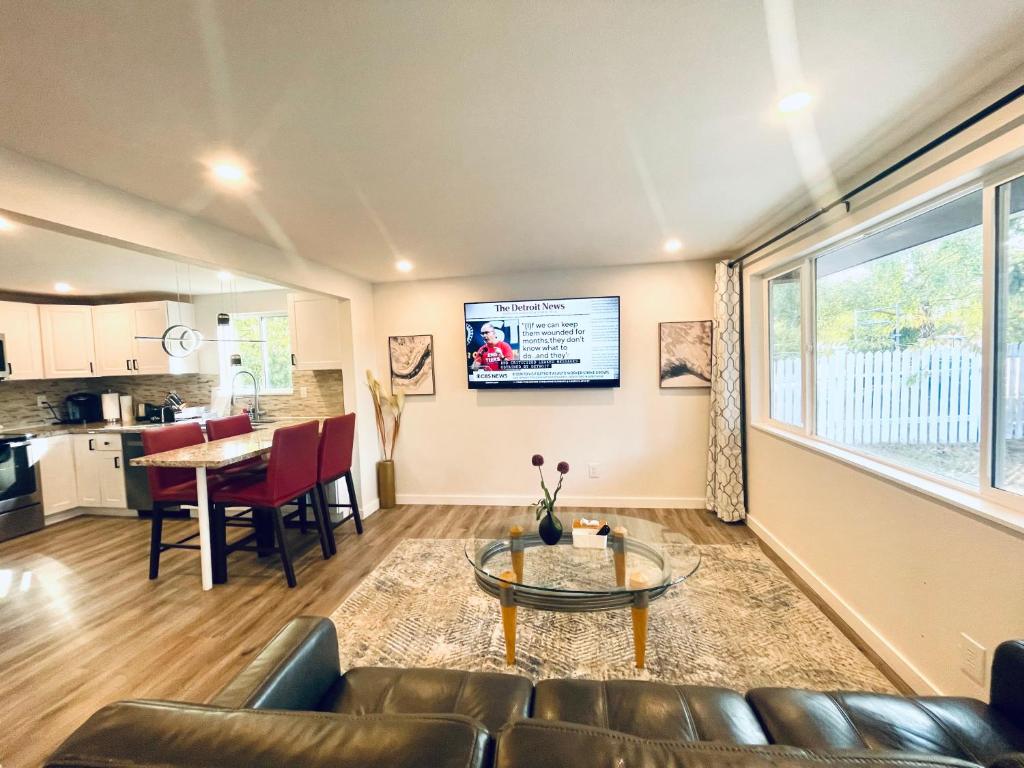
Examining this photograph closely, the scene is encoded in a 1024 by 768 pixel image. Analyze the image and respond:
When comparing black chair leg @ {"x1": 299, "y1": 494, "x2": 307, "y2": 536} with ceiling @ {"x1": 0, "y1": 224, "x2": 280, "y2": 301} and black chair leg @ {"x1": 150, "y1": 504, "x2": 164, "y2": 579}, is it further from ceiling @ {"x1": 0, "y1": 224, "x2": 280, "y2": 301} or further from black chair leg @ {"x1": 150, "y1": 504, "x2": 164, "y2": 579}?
ceiling @ {"x1": 0, "y1": 224, "x2": 280, "y2": 301}

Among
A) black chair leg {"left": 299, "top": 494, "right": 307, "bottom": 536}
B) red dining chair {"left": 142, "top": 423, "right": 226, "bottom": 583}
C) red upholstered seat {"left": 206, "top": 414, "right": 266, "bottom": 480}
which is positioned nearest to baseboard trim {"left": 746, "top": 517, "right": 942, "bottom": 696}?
black chair leg {"left": 299, "top": 494, "right": 307, "bottom": 536}

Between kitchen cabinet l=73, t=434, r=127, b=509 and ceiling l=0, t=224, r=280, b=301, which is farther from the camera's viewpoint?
kitchen cabinet l=73, t=434, r=127, b=509

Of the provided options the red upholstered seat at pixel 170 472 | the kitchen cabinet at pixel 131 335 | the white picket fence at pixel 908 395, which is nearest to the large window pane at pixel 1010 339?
the white picket fence at pixel 908 395

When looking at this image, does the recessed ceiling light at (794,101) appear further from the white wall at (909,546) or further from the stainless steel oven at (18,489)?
the stainless steel oven at (18,489)

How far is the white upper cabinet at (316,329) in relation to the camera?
3.91 m

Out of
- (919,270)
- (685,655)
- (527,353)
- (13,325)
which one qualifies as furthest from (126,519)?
(919,270)

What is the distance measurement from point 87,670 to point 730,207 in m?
4.14

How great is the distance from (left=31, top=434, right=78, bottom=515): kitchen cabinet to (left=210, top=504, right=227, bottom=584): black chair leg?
2476mm

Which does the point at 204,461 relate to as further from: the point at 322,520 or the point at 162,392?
the point at 162,392

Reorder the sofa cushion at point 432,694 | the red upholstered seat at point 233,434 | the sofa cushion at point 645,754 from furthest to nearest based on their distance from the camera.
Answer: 1. the red upholstered seat at point 233,434
2. the sofa cushion at point 432,694
3. the sofa cushion at point 645,754

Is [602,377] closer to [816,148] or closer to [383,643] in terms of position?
[816,148]

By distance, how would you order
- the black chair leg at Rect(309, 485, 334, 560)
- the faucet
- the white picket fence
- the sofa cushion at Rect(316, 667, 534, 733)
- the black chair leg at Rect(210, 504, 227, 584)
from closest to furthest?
1. the sofa cushion at Rect(316, 667, 534, 733)
2. the white picket fence
3. the black chair leg at Rect(210, 504, 227, 584)
4. the black chair leg at Rect(309, 485, 334, 560)
5. the faucet

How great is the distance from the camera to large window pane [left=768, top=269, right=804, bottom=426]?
2807 millimetres

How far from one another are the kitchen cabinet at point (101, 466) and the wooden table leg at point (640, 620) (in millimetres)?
4884
